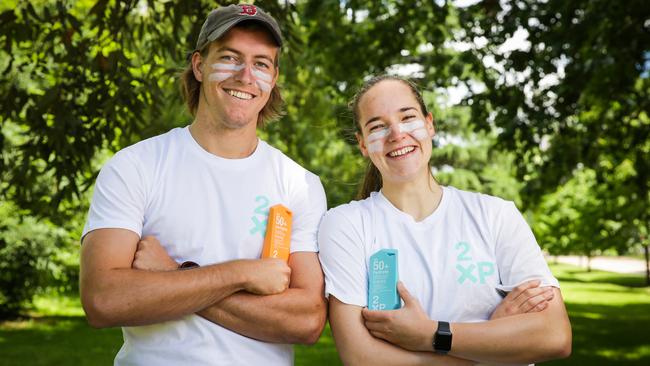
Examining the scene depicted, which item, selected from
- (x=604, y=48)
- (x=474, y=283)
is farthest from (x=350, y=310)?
(x=604, y=48)

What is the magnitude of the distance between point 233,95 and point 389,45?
8172 mm

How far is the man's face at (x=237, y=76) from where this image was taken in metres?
2.95

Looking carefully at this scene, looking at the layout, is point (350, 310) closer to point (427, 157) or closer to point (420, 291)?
point (420, 291)

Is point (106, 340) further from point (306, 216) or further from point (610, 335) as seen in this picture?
point (306, 216)

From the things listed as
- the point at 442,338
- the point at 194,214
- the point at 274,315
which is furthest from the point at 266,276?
the point at 442,338

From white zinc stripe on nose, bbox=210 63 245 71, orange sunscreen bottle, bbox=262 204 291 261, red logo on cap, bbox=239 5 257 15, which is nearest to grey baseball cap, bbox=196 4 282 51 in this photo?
red logo on cap, bbox=239 5 257 15

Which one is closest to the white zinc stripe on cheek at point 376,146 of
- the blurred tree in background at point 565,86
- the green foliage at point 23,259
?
the blurred tree in background at point 565,86

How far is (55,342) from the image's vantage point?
12055 millimetres

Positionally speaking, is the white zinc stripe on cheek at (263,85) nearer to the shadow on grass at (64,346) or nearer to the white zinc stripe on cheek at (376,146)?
the white zinc stripe on cheek at (376,146)

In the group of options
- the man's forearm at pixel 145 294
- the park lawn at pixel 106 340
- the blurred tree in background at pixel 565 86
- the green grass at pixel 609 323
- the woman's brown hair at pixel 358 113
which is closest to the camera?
the man's forearm at pixel 145 294

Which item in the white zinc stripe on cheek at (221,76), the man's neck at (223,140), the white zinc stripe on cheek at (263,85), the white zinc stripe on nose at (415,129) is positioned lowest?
the man's neck at (223,140)

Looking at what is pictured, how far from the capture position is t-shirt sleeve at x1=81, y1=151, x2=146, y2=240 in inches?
106

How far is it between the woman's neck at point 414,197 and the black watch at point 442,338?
0.53 meters

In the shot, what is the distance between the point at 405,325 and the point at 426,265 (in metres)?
0.29
